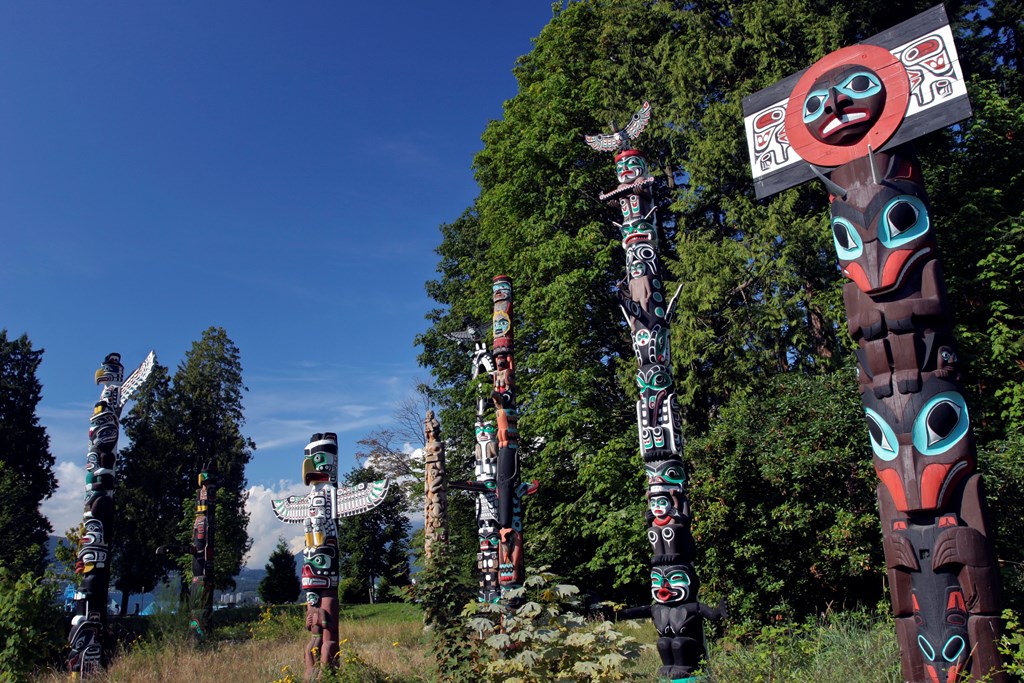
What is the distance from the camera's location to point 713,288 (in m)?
14.1

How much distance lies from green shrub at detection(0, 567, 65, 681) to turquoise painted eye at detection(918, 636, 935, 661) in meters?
12.1

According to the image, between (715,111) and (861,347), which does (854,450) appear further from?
(715,111)

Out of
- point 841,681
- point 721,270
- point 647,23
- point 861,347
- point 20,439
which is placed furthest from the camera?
point 20,439

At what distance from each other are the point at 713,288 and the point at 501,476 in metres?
5.85

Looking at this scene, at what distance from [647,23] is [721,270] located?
27.5 ft

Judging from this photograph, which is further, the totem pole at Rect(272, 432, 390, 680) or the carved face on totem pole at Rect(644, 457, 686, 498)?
the totem pole at Rect(272, 432, 390, 680)

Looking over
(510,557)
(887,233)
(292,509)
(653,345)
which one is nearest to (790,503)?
(510,557)

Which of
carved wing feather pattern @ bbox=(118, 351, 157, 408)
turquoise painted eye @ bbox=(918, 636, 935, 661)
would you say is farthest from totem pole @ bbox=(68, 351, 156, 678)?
turquoise painted eye @ bbox=(918, 636, 935, 661)

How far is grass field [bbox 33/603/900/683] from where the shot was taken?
19.7 feet

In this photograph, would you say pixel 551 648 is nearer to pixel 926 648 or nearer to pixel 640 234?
pixel 926 648

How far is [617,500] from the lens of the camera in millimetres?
15484

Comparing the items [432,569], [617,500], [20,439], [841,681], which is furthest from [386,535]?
[841,681]

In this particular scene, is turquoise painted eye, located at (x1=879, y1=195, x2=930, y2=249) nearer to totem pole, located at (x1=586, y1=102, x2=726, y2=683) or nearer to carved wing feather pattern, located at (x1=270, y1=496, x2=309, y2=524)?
totem pole, located at (x1=586, y1=102, x2=726, y2=683)

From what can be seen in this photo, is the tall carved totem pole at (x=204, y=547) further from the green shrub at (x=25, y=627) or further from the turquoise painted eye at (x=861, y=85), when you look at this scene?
the turquoise painted eye at (x=861, y=85)
